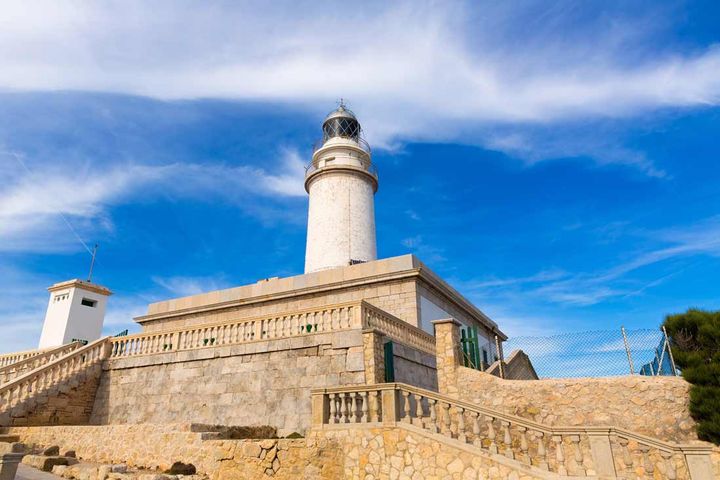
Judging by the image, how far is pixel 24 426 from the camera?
14445mm

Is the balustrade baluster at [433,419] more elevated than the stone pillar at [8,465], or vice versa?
the balustrade baluster at [433,419]

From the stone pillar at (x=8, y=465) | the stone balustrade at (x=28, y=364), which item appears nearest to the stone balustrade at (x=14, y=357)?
the stone balustrade at (x=28, y=364)

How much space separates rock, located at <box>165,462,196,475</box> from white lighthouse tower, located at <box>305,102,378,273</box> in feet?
47.7

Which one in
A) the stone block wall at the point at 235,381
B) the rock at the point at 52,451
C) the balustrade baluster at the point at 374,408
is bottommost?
the rock at the point at 52,451

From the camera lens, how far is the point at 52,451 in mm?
11656

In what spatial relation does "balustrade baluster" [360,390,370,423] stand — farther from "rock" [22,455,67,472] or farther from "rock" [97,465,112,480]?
"rock" [22,455,67,472]

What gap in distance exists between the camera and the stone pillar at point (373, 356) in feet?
40.1

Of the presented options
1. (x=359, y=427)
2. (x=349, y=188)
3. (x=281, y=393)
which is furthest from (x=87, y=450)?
(x=349, y=188)

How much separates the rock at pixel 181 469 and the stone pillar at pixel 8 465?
116 inches

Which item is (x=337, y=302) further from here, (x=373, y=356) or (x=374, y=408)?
(x=374, y=408)

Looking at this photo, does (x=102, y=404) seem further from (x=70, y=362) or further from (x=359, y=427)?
(x=359, y=427)

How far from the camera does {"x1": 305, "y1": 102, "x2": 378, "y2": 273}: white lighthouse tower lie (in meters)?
24.4

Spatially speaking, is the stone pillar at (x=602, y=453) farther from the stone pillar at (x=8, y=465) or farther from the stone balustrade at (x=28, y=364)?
the stone balustrade at (x=28, y=364)

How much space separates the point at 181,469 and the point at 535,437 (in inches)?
293
